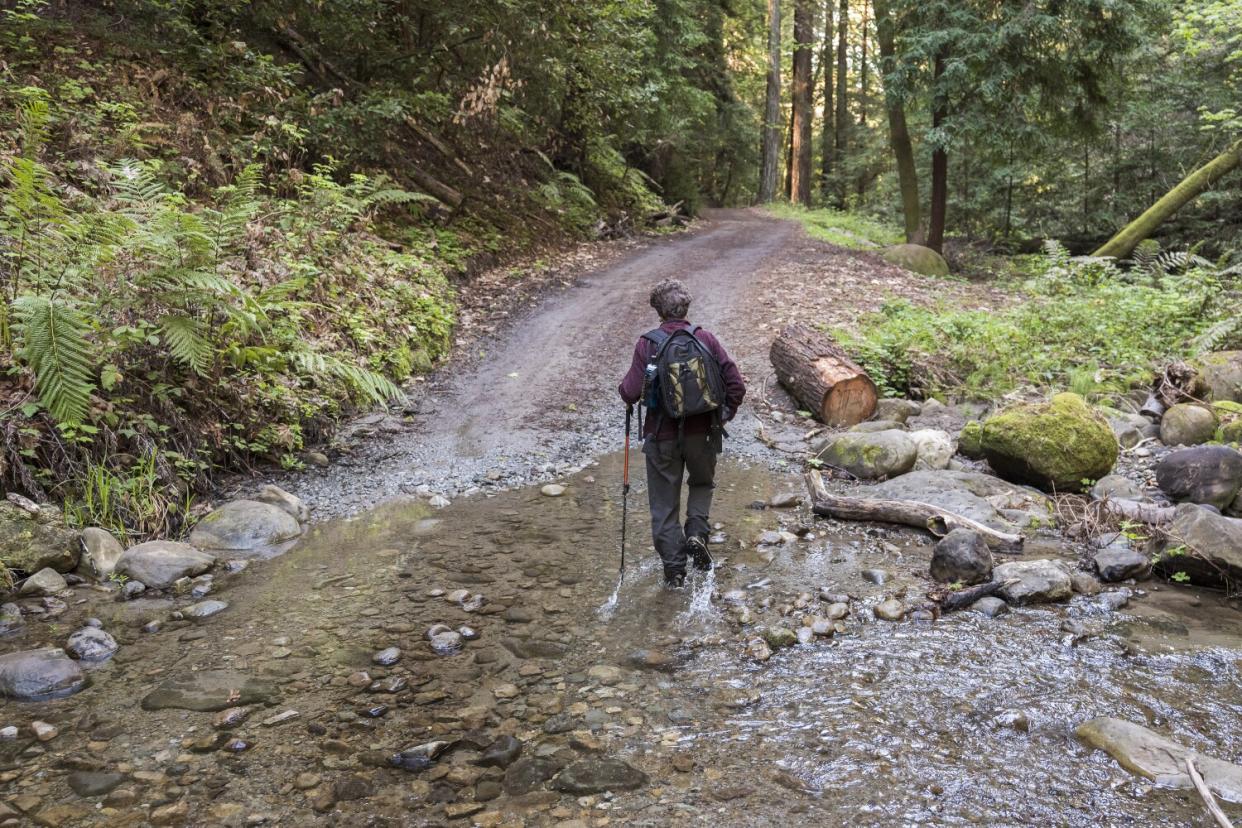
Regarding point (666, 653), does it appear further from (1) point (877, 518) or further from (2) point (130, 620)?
(2) point (130, 620)

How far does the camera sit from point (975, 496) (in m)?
6.57

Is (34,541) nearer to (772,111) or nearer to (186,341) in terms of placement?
(186,341)

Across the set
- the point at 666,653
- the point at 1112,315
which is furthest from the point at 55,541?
the point at 1112,315

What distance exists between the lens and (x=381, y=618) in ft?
15.8

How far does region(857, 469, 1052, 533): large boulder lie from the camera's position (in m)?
6.23

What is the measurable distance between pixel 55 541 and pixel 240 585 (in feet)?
3.97

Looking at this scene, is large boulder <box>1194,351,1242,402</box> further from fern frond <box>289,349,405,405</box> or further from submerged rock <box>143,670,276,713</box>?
submerged rock <box>143,670,276,713</box>

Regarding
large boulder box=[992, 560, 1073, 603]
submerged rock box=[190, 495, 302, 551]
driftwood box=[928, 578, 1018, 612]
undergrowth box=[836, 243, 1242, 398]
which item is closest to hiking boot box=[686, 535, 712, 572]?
driftwood box=[928, 578, 1018, 612]

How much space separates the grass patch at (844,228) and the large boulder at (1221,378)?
10579mm

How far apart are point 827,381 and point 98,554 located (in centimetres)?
714

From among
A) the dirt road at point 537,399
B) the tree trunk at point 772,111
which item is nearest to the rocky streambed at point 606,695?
the dirt road at point 537,399

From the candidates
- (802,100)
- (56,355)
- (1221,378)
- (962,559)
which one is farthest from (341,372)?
(802,100)

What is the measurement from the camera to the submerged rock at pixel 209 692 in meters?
3.85

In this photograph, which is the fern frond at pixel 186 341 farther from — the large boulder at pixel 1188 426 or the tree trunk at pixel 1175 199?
the tree trunk at pixel 1175 199
